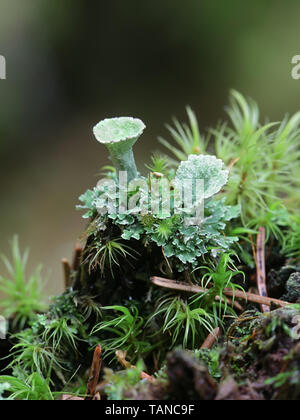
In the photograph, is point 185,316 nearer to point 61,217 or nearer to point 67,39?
point 61,217

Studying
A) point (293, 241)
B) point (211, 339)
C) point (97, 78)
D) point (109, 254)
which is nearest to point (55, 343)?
point (109, 254)

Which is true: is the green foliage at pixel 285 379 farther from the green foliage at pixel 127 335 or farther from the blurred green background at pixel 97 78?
the blurred green background at pixel 97 78

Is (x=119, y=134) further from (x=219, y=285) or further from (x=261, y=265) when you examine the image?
(x=261, y=265)

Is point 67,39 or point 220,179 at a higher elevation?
point 67,39

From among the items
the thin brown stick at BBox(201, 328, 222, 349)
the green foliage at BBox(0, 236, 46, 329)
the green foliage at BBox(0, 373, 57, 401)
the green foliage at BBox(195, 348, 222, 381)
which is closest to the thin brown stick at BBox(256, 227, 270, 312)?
the thin brown stick at BBox(201, 328, 222, 349)

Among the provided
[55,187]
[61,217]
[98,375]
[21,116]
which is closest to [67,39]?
[21,116]

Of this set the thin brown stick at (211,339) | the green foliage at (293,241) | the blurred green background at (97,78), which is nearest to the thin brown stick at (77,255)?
the thin brown stick at (211,339)
